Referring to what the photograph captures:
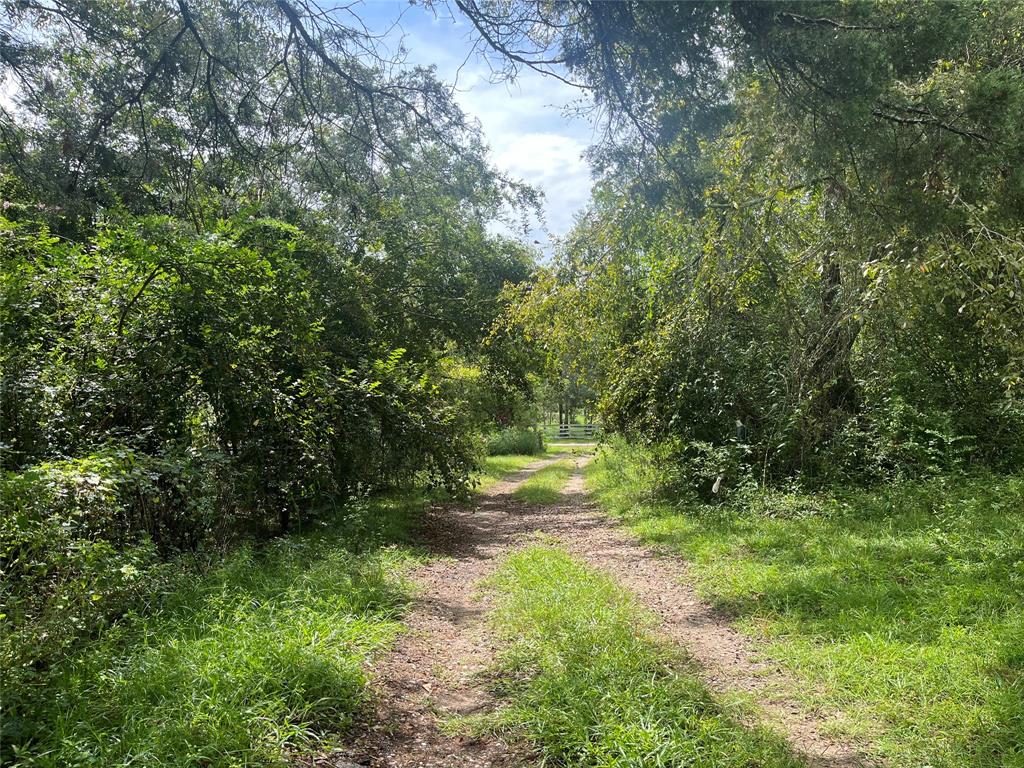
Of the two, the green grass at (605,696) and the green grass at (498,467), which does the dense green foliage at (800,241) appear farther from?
the green grass at (498,467)

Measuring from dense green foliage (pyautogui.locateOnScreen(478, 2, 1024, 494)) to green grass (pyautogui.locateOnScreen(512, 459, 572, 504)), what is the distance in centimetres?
253

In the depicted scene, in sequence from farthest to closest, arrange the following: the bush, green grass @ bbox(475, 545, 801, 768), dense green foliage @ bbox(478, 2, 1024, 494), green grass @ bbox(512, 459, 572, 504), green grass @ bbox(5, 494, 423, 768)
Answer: the bush → green grass @ bbox(512, 459, 572, 504) → dense green foliage @ bbox(478, 2, 1024, 494) → green grass @ bbox(475, 545, 801, 768) → green grass @ bbox(5, 494, 423, 768)

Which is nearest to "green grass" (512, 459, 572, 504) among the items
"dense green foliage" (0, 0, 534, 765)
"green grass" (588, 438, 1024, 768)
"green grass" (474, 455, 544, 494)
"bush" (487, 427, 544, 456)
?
"green grass" (474, 455, 544, 494)

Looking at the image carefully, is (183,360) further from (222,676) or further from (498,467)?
(498,467)

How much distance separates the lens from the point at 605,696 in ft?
10.8

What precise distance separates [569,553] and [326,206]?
5683 millimetres

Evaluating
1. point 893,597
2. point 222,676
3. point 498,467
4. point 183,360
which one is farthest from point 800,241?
point 498,467

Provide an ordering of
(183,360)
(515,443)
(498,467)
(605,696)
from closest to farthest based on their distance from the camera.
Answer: (605,696)
(183,360)
(498,467)
(515,443)

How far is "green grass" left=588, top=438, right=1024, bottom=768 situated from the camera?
3.13 m

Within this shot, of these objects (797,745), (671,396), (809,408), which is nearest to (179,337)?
(797,745)

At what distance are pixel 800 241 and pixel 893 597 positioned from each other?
589 centimetres

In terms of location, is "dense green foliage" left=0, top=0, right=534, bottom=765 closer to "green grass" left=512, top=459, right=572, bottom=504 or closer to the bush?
"green grass" left=512, top=459, right=572, bottom=504

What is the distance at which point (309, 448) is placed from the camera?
6.84 m

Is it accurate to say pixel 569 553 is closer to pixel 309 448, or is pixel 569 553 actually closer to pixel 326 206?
pixel 309 448
